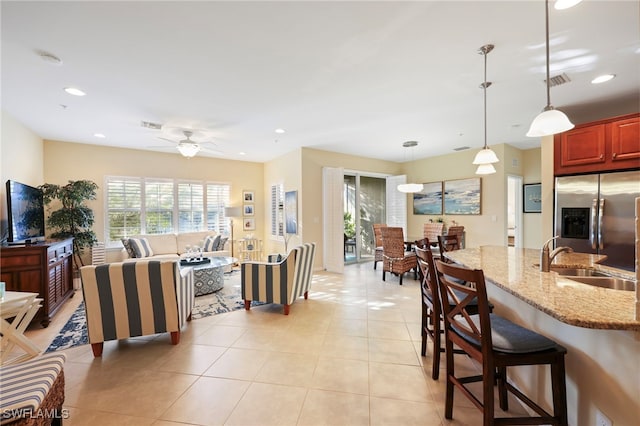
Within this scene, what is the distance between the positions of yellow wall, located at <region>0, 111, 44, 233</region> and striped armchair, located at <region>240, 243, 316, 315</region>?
3322 mm

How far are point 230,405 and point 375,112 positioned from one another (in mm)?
3663

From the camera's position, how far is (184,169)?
20.6 feet

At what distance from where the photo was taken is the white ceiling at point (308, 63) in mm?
1872

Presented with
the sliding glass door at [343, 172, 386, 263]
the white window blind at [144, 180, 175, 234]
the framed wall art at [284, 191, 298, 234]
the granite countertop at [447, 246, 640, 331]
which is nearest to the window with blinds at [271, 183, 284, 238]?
the framed wall art at [284, 191, 298, 234]

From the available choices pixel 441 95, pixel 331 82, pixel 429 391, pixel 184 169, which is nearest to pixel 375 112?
pixel 441 95

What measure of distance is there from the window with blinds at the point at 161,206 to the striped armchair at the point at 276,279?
11.6 feet

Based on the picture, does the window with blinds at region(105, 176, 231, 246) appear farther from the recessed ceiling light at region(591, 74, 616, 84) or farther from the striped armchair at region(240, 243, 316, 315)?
the recessed ceiling light at region(591, 74, 616, 84)

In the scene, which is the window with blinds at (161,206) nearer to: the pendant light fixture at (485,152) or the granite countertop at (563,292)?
the pendant light fixture at (485,152)

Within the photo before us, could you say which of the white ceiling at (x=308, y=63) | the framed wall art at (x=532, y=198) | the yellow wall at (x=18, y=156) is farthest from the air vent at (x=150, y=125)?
the framed wall art at (x=532, y=198)

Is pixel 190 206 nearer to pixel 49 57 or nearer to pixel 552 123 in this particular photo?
pixel 49 57

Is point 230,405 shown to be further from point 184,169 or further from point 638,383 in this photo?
point 184,169

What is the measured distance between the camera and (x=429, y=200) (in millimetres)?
6734

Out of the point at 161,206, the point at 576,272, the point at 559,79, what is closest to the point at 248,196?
the point at 161,206

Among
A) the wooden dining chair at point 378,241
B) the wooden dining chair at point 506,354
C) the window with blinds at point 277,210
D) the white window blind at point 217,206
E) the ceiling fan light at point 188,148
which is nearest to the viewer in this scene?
the wooden dining chair at point 506,354
